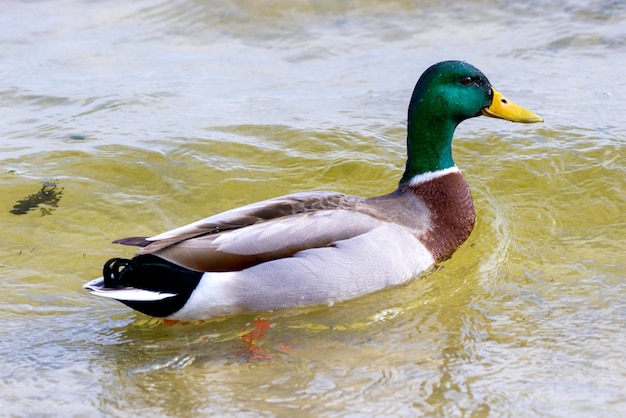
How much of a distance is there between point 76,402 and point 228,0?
7466mm

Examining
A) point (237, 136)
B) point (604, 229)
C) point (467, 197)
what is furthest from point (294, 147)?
point (604, 229)

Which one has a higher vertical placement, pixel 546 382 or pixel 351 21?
pixel 351 21

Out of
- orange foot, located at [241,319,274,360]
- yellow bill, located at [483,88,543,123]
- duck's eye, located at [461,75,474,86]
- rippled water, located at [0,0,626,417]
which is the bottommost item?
orange foot, located at [241,319,274,360]

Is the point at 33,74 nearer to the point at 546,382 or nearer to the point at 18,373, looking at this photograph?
the point at 18,373

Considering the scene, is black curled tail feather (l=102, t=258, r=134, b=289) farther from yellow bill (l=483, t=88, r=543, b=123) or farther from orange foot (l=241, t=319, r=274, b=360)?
yellow bill (l=483, t=88, r=543, b=123)

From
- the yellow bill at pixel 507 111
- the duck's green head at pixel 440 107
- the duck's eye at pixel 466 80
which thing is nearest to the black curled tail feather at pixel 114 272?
the duck's green head at pixel 440 107

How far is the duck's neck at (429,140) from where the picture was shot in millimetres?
5922

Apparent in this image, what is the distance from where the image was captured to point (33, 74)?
8984 millimetres

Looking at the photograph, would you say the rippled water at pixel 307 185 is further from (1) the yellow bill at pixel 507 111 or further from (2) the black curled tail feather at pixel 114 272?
(1) the yellow bill at pixel 507 111

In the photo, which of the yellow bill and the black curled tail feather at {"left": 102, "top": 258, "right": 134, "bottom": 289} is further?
the yellow bill

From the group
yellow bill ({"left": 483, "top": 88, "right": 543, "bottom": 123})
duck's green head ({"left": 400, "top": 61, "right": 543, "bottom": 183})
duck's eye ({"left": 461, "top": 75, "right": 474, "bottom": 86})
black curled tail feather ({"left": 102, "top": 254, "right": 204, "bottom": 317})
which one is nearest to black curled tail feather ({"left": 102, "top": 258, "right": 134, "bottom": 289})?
black curled tail feather ({"left": 102, "top": 254, "right": 204, "bottom": 317})

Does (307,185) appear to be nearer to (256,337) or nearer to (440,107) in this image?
(440,107)

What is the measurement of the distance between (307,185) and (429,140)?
1.25 m

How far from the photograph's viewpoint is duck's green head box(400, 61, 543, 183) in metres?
5.90
